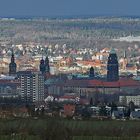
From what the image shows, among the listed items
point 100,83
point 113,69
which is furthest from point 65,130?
point 113,69

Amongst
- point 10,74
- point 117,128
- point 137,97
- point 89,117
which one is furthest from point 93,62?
point 117,128

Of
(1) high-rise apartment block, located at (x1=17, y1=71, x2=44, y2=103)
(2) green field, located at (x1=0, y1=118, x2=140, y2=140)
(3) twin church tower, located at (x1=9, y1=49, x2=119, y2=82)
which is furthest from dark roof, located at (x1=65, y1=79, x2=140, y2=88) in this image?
(2) green field, located at (x1=0, y1=118, x2=140, y2=140)

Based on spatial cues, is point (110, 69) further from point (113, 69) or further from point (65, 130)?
point (65, 130)

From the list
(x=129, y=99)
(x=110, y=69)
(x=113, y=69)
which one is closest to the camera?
(x=129, y=99)

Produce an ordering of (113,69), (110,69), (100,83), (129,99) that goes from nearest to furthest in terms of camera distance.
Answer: (129,99), (100,83), (110,69), (113,69)

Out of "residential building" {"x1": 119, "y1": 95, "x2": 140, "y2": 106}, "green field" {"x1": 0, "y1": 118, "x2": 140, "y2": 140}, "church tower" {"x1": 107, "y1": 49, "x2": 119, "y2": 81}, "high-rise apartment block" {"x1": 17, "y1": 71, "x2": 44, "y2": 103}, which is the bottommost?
"green field" {"x1": 0, "y1": 118, "x2": 140, "y2": 140}

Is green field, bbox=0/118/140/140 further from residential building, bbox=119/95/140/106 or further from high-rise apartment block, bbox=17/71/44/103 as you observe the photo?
high-rise apartment block, bbox=17/71/44/103

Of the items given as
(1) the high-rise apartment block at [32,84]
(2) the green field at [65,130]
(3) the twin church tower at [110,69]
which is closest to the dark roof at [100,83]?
(3) the twin church tower at [110,69]

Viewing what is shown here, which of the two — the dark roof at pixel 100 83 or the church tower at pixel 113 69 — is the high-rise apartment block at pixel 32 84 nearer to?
the dark roof at pixel 100 83
